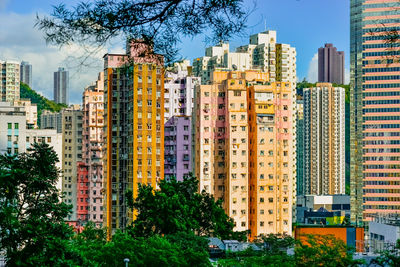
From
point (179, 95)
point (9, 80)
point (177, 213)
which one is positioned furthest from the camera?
point (9, 80)

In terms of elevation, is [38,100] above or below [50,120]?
above

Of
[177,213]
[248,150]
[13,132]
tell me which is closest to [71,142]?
[13,132]


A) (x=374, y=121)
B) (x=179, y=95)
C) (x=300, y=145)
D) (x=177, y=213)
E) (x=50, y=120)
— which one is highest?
(x=179, y=95)

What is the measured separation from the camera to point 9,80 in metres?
112

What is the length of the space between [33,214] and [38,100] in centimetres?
12399

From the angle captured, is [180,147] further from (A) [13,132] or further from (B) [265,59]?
(B) [265,59]

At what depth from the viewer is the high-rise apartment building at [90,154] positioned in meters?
79.1

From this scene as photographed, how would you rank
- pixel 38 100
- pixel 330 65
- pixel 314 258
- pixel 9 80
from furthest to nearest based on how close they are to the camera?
pixel 330 65 < pixel 38 100 < pixel 9 80 < pixel 314 258

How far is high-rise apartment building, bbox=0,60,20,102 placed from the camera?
110000mm

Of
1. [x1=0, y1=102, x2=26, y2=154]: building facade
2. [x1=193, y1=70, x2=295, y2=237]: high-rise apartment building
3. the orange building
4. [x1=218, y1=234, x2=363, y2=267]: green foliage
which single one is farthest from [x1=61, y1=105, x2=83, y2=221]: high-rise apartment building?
[x1=218, y1=234, x2=363, y2=267]: green foliage

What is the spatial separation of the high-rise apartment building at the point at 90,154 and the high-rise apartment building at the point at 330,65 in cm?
9138

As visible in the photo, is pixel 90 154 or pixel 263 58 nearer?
pixel 90 154

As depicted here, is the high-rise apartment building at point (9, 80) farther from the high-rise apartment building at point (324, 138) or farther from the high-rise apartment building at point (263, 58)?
the high-rise apartment building at point (324, 138)

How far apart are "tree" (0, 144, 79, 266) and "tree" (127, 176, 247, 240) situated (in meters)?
17.8
